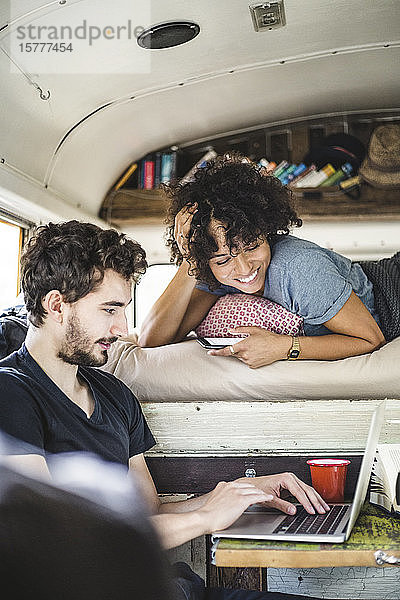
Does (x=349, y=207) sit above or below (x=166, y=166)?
below

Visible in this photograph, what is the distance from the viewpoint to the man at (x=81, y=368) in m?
1.44

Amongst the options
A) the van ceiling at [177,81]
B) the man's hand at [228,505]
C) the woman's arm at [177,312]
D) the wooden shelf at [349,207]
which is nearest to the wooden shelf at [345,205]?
the wooden shelf at [349,207]

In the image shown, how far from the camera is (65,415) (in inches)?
59.1

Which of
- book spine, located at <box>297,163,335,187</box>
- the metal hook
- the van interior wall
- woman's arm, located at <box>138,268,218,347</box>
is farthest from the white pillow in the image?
book spine, located at <box>297,163,335,187</box>

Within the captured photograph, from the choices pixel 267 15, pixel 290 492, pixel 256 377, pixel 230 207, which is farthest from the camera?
pixel 267 15

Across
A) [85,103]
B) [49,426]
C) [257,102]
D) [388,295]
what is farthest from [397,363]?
[257,102]

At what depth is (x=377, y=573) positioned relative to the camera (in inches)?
80.5

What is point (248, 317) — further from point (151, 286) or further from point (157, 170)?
point (157, 170)

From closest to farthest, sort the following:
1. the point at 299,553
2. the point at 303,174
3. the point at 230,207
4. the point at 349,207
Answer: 1. the point at 299,553
2. the point at 230,207
3. the point at 349,207
4. the point at 303,174

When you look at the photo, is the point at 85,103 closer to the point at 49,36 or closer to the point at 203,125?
the point at 49,36

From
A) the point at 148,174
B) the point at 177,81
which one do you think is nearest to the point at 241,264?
the point at 177,81

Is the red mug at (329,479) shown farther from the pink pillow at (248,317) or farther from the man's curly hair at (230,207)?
the man's curly hair at (230,207)

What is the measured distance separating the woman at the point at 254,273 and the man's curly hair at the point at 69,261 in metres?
0.41

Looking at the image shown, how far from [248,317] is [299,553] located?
0.87 meters
